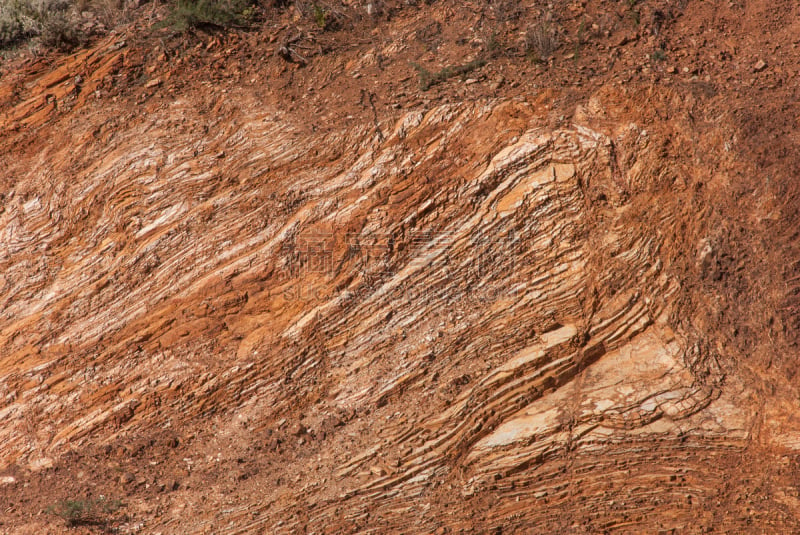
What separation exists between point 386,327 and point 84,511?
3.68m

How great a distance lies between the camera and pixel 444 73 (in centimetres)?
759

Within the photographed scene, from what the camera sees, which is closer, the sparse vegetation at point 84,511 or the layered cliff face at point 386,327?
the layered cliff face at point 386,327

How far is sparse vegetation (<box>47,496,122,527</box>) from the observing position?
6.43 metres

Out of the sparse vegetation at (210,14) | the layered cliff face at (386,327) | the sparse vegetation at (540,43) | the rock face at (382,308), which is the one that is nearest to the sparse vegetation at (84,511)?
the layered cliff face at (386,327)

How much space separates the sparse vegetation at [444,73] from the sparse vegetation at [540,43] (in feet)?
2.04

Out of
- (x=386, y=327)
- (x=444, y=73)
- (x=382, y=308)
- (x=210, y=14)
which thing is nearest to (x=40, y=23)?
(x=210, y=14)

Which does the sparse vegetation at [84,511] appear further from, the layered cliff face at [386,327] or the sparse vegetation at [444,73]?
the sparse vegetation at [444,73]

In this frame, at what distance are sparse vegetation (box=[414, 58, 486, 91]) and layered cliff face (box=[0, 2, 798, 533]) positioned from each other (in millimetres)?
476

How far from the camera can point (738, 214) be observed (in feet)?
22.5

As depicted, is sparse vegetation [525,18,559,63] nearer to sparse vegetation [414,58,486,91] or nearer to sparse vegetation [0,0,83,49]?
sparse vegetation [414,58,486,91]

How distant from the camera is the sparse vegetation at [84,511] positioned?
6.43m

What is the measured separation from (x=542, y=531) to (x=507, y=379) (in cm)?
152

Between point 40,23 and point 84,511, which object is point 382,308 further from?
point 40,23

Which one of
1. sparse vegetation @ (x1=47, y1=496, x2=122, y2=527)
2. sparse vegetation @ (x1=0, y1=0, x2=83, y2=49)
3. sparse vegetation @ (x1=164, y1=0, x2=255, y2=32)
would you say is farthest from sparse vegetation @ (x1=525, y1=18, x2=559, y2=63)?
sparse vegetation @ (x1=47, y1=496, x2=122, y2=527)
